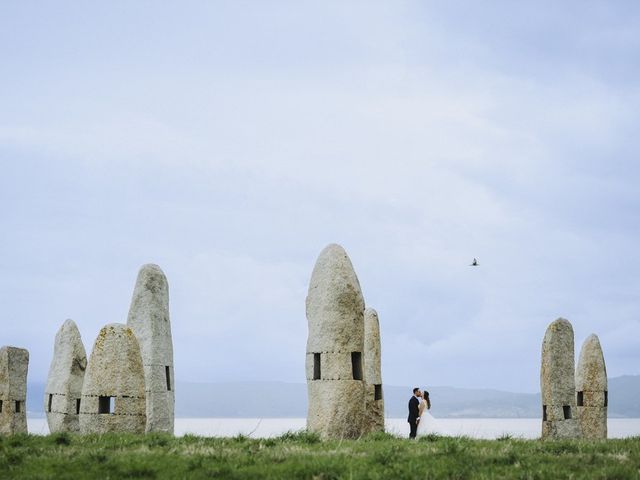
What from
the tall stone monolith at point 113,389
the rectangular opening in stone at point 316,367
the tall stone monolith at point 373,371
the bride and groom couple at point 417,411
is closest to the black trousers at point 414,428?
the bride and groom couple at point 417,411

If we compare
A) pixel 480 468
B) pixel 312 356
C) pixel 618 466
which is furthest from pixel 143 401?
pixel 618 466

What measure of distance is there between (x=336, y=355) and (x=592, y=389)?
46.2 feet

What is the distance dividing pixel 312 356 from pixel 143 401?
4.96 m

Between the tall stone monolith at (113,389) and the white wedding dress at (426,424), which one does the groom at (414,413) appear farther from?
the tall stone monolith at (113,389)

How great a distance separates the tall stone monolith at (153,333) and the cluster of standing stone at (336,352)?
26.6 ft

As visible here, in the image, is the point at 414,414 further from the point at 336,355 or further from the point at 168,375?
the point at 168,375

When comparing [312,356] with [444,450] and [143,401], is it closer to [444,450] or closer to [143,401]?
[143,401]

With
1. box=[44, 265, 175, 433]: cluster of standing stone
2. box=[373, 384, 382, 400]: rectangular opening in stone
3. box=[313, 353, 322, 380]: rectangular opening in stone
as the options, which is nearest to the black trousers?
box=[373, 384, 382, 400]: rectangular opening in stone

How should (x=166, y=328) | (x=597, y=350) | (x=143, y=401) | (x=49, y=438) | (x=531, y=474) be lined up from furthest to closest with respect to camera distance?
(x=597, y=350), (x=166, y=328), (x=143, y=401), (x=49, y=438), (x=531, y=474)

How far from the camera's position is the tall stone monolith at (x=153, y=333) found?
3197 cm

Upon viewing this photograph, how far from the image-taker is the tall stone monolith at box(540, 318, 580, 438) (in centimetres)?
3056

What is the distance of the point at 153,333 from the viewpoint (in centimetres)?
3192

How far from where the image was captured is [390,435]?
25062 millimetres

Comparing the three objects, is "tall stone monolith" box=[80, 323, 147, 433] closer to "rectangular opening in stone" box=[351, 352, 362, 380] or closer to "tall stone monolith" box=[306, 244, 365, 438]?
"tall stone monolith" box=[306, 244, 365, 438]
